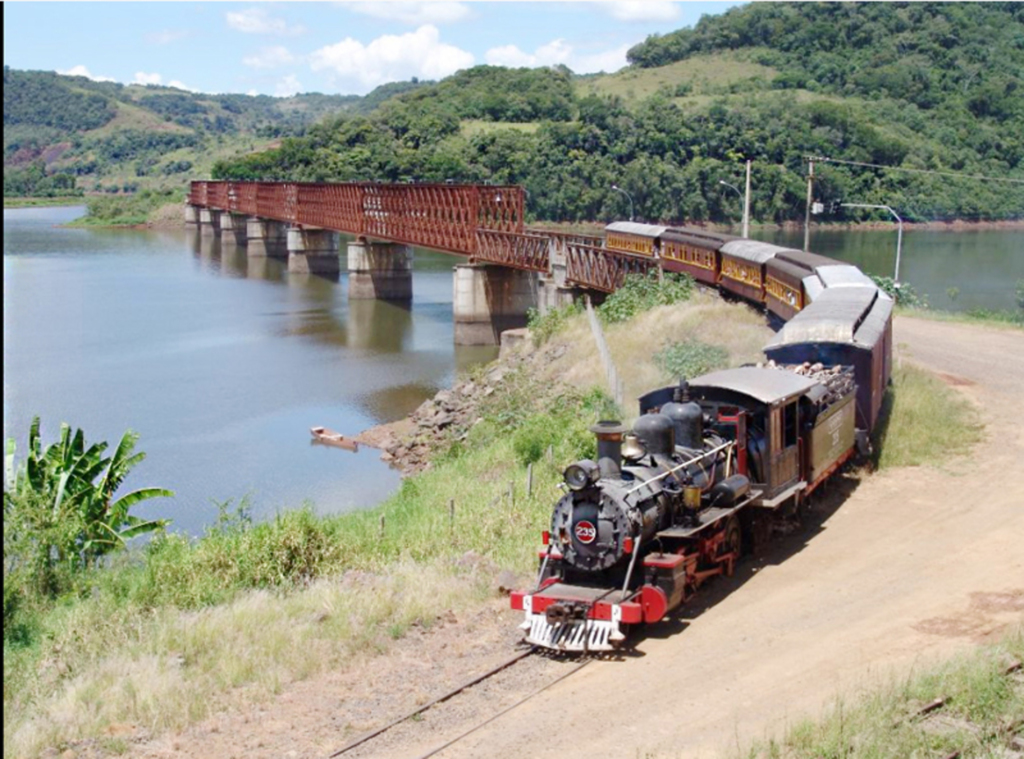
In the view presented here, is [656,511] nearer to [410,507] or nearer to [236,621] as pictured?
[236,621]

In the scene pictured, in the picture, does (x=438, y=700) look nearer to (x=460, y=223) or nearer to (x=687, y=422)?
(x=687, y=422)

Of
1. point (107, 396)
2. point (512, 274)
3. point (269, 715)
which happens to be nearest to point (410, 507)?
point (269, 715)

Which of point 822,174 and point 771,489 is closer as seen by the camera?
point 771,489

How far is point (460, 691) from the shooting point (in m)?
12.9

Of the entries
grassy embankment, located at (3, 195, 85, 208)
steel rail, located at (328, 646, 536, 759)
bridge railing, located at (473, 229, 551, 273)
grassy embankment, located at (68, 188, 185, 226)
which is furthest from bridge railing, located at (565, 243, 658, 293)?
grassy embankment, located at (3, 195, 85, 208)

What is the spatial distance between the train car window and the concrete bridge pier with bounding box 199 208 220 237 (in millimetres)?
120199

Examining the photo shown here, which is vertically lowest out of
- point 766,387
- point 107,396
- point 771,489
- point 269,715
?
point 107,396

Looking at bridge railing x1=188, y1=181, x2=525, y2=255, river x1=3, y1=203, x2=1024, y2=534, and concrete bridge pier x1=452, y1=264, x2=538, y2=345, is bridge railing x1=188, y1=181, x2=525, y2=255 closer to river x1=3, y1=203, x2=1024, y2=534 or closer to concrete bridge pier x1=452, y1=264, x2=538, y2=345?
concrete bridge pier x1=452, y1=264, x2=538, y2=345

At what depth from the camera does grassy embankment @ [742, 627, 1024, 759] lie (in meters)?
10.6

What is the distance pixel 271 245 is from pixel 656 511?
10063cm

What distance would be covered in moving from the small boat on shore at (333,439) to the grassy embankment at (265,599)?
9187 millimetres

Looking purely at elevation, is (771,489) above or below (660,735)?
above

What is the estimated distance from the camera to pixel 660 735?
11.7 meters

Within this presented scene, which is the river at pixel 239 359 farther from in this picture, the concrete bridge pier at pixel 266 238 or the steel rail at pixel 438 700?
the steel rail at pixel 438 700
